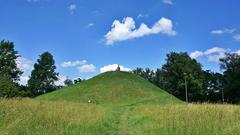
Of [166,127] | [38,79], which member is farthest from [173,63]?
[166,127]

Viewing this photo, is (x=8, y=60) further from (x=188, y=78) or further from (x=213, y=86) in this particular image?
(x=213, y=86)

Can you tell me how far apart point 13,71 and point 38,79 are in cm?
2010

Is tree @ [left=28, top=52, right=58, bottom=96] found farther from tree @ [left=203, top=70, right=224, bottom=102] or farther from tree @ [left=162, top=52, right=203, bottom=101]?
tree @ [left=203, top=70, right=224, bottom=102]

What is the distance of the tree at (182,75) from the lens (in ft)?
343

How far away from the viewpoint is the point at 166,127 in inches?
467

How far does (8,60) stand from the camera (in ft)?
300

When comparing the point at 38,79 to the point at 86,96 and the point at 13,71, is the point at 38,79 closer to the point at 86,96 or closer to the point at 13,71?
the point at 13,71

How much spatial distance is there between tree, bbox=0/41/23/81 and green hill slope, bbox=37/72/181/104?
19788 mm

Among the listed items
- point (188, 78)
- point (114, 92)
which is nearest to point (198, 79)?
point (188, 78)

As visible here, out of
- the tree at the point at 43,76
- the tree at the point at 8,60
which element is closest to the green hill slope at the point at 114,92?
the tree at the point at 8,60

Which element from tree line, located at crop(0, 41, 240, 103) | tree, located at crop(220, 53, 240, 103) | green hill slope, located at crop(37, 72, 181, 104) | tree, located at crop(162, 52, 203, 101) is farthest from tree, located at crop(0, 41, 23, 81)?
tree, located at crop(220, 53, 240, 103)

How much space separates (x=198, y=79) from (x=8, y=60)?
49421 mm

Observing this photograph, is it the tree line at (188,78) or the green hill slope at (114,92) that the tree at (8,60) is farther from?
the green hill slope at (114,92)

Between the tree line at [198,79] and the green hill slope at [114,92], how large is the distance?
2487 centimetres
